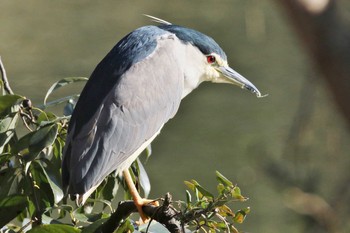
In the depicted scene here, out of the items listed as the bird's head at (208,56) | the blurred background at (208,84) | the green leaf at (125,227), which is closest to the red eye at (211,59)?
the bird's head at (208,56)

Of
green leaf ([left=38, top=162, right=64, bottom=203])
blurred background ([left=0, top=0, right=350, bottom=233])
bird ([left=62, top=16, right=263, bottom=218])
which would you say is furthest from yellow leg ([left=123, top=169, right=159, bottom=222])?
blurred background ([left=0, top=0, right=350, bottom=233])

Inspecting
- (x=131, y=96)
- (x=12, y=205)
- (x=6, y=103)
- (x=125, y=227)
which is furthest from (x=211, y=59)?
(x=125, y=227)

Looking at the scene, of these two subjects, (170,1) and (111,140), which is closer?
(111,140)

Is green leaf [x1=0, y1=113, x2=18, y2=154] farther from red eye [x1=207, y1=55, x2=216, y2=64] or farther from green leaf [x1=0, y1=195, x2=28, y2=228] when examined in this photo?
red eye [x1=207, y1=55, x2=216, y2=64]

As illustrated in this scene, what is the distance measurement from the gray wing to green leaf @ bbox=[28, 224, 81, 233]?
17cm

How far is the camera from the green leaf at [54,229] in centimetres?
175

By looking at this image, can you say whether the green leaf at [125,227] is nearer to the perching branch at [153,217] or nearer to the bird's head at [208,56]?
the perching branch at [153,217]

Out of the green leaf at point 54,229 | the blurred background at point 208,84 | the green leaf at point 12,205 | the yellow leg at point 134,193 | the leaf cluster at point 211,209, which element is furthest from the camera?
the blurred background at point 208,84

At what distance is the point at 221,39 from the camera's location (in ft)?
24.4

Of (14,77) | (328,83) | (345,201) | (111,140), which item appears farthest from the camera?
(14,77)

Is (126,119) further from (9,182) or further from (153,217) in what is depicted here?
(153,217)

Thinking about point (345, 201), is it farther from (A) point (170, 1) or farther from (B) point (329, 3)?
(A) point (170, 1)

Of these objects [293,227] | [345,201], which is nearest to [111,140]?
[345,201]

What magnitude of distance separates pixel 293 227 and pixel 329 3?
447 cm
